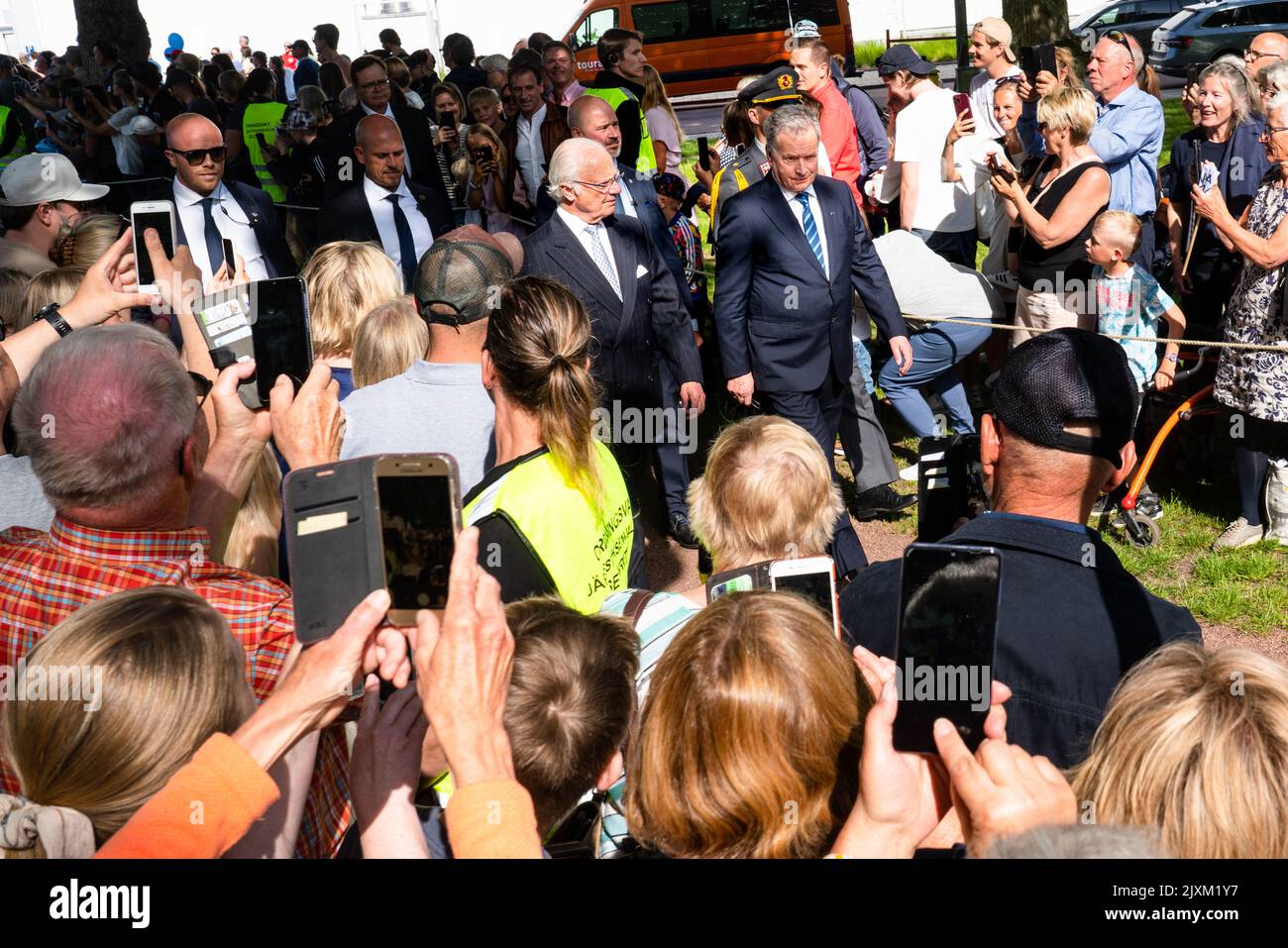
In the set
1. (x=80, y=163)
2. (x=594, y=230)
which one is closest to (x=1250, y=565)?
(x=594, y=230)

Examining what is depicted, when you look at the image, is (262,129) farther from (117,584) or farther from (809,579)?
(809,579)

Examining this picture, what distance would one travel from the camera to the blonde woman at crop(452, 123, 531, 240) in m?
7.68

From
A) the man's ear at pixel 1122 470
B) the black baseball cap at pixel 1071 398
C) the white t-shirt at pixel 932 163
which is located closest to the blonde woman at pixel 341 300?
the black baseball cap at pixel 1071 398

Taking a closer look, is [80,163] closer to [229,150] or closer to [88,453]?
[229,150]

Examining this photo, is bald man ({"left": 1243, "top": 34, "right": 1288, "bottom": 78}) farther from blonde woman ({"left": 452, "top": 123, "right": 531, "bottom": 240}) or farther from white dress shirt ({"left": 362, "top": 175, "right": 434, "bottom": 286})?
white dress shirt ({"left": 362, "top": 175, "right": 434, "bottom": 286})

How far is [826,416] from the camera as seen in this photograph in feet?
18.5

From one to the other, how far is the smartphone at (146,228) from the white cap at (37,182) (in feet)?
7.70

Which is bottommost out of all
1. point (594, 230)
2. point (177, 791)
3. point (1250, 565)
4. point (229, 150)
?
point (1250, 565)

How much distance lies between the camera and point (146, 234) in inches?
136

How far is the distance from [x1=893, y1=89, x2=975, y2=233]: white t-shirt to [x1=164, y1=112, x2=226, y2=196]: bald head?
13.3ft

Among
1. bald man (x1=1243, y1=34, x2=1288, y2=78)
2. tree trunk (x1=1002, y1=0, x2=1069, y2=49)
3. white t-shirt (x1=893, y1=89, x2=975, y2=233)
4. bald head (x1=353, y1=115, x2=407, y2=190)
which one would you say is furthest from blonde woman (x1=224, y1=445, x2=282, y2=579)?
tree trunk (x1=1002, y1=0, x2=1069, y2=49)

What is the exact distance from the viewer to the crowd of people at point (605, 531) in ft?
5.62

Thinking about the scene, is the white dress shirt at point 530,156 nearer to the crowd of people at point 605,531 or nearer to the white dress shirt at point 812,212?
the crowd of people at point 605,531
